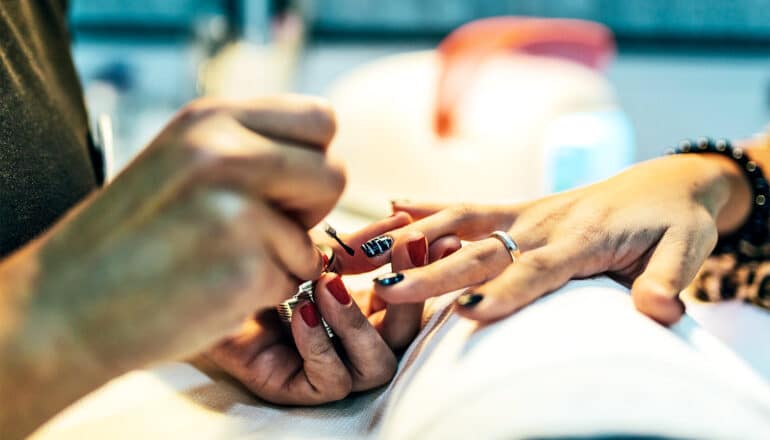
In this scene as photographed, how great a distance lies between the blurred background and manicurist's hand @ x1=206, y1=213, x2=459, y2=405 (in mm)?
827

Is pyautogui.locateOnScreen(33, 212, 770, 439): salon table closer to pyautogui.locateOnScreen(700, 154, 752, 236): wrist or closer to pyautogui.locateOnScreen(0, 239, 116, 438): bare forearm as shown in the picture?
pyautogui.locateOnScreen(0, 239, 116, 438): bare forearm

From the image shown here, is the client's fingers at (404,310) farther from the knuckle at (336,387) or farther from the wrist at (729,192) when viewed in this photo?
the wrist at (729,192)

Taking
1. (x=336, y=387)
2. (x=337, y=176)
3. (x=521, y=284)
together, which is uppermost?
(x=337, y=176)

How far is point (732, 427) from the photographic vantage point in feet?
1.38

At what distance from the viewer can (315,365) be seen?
58 centimetres

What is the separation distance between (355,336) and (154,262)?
212mm

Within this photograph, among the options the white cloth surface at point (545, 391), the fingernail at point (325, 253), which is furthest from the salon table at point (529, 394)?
the fingernail at point (325, 253)

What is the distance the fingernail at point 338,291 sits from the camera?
568mm

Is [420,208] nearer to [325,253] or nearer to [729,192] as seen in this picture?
[325,253]

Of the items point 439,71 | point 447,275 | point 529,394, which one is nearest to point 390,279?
point 447,275

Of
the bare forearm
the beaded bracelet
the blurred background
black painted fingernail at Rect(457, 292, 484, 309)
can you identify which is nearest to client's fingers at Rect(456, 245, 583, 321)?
black painted fingernail at Rect(457, 292, 484, 309)

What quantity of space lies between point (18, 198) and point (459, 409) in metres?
0.42

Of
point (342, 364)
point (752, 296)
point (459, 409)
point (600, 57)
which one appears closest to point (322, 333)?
point (342, 364)

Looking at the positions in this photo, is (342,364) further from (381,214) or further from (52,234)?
(381,214)
